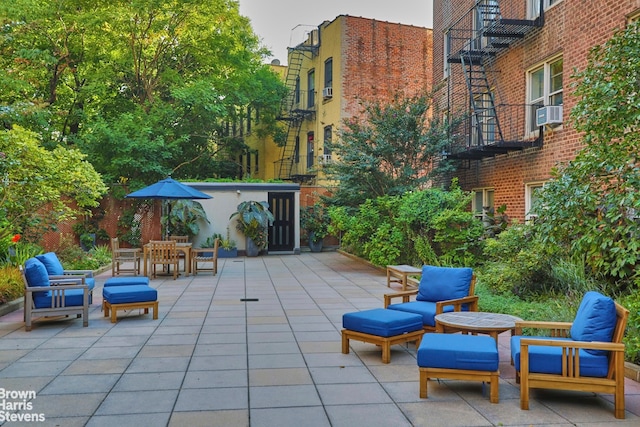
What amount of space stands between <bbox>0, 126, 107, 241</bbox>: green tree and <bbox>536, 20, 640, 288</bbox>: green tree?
27.4ft

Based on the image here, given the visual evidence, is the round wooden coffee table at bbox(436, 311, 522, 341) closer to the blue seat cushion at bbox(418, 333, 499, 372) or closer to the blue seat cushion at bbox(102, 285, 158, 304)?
the blue seat cushion at bbox(418, 333, 499, 372)

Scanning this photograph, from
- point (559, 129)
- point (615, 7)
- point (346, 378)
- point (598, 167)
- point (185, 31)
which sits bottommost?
point (346, 378)

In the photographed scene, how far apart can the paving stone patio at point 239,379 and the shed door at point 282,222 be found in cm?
1174

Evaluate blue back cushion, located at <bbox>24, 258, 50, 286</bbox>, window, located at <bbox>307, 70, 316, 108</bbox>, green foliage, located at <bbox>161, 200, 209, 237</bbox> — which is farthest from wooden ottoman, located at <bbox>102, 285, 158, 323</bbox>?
window, located at <bbox>307, 70, 316, 108</bbox>

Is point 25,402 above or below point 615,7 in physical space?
below

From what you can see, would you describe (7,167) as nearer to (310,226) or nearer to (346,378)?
(346,378)

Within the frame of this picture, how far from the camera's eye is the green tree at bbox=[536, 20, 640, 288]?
6141mm

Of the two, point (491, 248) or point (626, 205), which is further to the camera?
point (491, 248)

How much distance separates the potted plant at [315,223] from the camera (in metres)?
20.8

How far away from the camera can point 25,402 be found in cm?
447

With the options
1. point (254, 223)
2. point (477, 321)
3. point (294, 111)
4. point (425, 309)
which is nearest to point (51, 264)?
point (425, 309)

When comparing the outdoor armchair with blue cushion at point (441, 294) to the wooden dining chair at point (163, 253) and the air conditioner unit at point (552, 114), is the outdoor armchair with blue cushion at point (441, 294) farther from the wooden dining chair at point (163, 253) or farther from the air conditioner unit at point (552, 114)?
the wooden dining chair at point (163, 253)

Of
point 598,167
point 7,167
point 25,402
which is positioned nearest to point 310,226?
point 7,167

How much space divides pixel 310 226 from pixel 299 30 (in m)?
10.7
